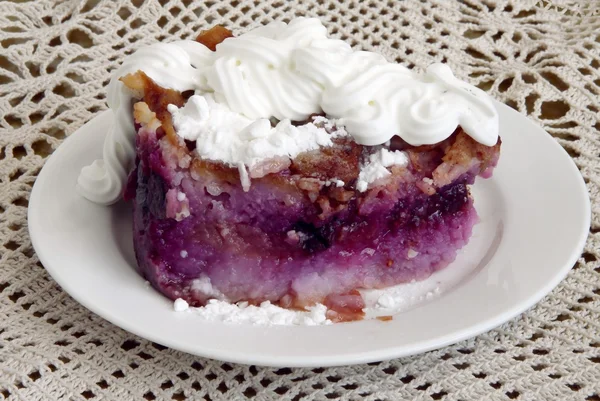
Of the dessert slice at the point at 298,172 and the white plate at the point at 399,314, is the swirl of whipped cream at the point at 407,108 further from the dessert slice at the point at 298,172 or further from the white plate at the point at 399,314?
the white plate at the point at 399,314

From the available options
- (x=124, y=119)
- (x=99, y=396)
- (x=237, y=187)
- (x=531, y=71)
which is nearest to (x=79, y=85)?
(x=124, y=119)

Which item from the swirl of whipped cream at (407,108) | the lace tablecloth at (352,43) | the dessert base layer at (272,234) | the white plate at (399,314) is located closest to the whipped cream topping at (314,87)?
the swirl of whipped cream at (407,108)

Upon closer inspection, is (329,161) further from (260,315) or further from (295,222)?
(260,315)

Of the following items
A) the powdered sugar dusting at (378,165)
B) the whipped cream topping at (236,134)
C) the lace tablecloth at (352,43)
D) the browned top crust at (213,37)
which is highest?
the browned top crust at (213,37)

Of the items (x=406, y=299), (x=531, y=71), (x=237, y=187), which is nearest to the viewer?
(x=237, y=187)

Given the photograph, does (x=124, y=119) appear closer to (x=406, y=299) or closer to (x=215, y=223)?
(x=215, y=223)

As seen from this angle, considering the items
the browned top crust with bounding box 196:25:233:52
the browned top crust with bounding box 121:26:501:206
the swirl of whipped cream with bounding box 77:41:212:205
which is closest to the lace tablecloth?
the swirl of whipped cream with bounding box 77:41:212:205

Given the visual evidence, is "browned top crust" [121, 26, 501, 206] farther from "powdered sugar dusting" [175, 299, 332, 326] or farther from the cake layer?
"powdered sugar dusting" [175, 299, 332, 326]

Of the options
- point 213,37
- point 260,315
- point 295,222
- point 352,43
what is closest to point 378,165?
point 295,222
